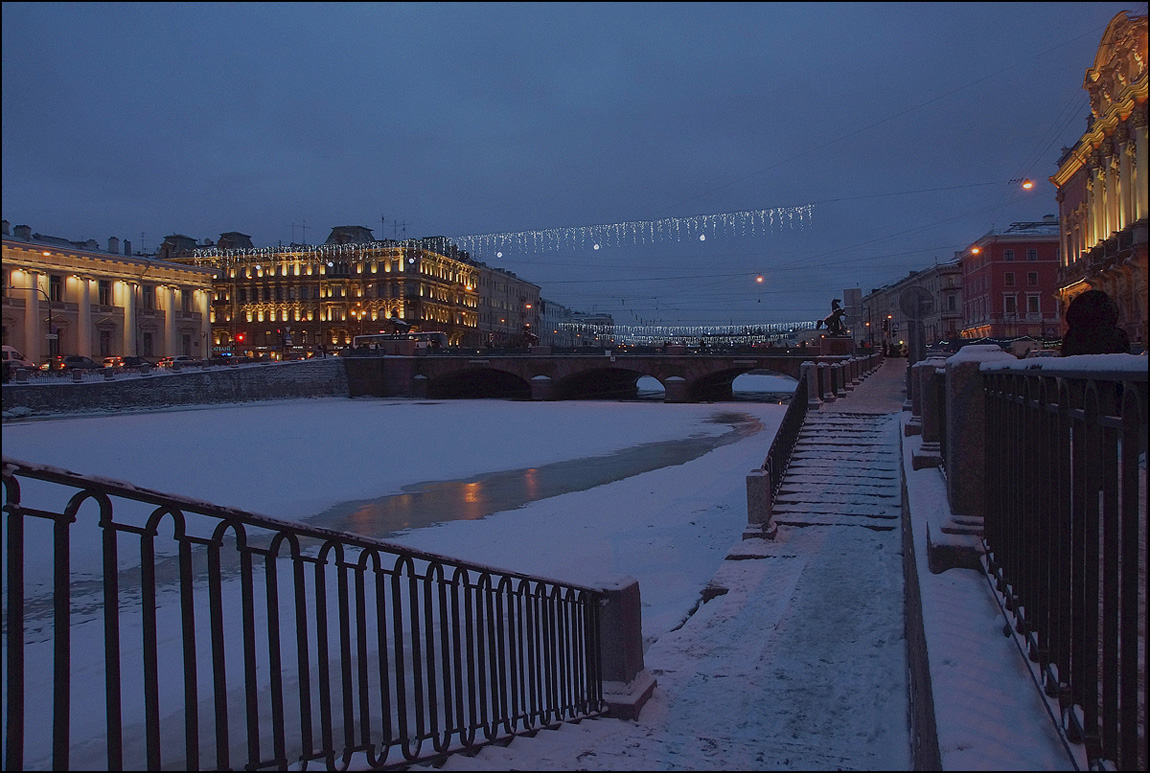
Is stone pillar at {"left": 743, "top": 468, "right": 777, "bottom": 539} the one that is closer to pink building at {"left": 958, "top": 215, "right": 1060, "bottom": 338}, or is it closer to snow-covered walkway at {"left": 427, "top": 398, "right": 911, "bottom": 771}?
snow-covered walkway at {"left": 427, "top": 398, "right": 911, "bottom": 771}

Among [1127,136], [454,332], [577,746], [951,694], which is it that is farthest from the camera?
[454,332]

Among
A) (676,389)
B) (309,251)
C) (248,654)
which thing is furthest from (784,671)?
(309,251)

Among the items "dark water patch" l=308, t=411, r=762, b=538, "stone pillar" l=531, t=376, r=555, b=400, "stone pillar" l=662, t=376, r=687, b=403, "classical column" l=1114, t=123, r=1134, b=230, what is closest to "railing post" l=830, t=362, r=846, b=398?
"dark water patch" l=308, t=411, r=762, b=538

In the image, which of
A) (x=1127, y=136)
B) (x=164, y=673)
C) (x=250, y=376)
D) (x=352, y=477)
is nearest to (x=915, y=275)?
(x=1127, y=136)

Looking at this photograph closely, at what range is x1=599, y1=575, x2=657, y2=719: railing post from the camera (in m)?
6.32

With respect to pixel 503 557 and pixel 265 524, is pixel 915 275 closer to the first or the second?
pixel 503 557

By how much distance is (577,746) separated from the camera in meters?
5.09

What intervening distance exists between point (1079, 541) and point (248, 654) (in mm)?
3299

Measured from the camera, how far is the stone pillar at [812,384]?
73.7ft

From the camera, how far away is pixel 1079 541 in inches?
121

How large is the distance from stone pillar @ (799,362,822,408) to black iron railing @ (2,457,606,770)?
1382 centimetres

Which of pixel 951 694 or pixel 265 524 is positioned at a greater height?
pixel 265 524

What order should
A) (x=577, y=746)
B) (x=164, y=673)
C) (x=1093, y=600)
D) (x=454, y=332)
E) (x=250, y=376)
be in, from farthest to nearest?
(x=454, y=332) → (x=250, y=376) → (x=164, y=673) → (x=577, y=746) → (x=1093, y=600)

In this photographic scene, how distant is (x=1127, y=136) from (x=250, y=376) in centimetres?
5200
